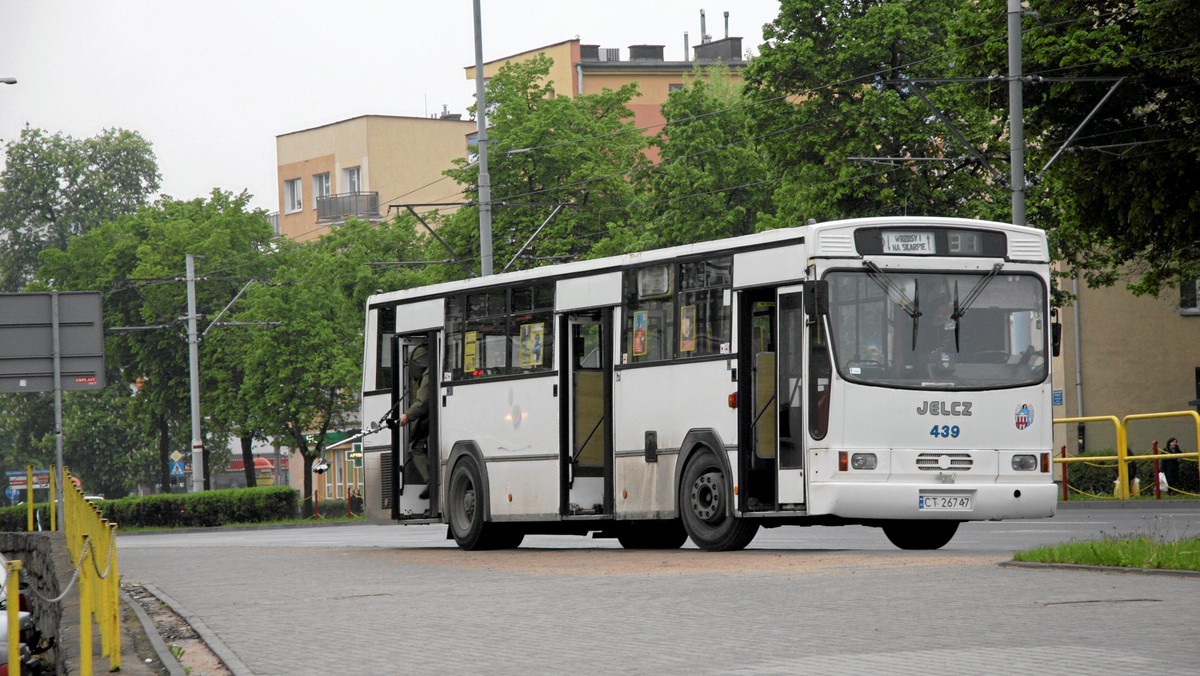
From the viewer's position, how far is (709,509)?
1958 centimetres

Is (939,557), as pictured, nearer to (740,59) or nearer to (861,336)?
(861,336)

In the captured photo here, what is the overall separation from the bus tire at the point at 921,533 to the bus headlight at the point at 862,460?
80.3 inches

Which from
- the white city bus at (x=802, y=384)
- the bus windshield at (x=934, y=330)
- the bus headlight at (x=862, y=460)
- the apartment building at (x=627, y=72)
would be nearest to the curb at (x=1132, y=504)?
the white city bus at (x=802, y=384)

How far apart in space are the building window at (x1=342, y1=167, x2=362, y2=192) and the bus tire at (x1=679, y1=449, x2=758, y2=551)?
240ft

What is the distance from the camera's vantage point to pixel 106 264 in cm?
Result: 7488

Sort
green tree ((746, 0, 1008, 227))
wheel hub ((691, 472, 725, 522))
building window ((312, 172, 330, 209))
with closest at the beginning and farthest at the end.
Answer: wheel hub ((691, 472, 725, 522)) < green tree ((746, 0, 1008, 227)) < building window ((312, 172, 330, 209))

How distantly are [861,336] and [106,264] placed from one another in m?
60.4

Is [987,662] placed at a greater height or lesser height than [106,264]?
lesser

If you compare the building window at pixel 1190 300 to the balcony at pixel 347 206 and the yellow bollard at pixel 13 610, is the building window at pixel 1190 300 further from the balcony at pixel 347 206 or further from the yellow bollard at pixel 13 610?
the yellow bollard at pixel 13 610

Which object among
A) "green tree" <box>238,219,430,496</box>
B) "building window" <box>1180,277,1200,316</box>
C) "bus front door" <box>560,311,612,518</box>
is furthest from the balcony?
"bus front door" <box>560,311,612,518</box>

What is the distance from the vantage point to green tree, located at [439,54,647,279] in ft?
183

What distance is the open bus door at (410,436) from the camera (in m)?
24.5

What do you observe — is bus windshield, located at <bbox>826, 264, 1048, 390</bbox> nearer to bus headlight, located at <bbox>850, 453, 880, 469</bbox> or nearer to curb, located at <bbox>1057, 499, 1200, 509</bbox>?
bus headlight, located at <bbox>850, 453, 880, 469</bbox>

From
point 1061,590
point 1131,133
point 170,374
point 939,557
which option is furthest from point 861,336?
point 170,374
